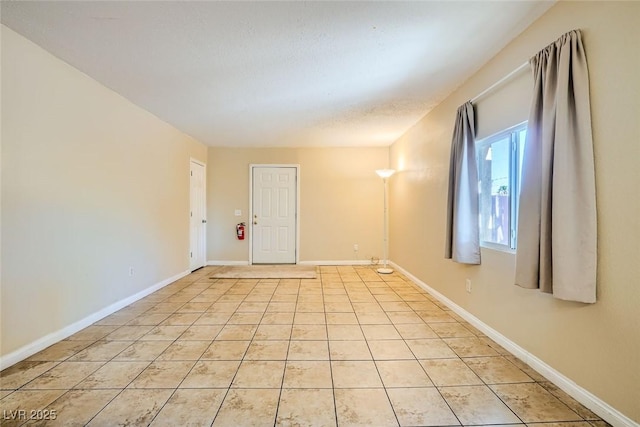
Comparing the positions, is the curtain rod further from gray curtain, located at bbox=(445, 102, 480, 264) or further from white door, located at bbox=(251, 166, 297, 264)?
white door, located at bbox=(251, 166, 297, 264)

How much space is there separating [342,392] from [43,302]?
2448 mm

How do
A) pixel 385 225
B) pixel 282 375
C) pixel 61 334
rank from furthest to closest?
1. pixel 385 225
2. pixel 61 334
3. pixel 282 375

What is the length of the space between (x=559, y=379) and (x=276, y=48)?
10.0 ft

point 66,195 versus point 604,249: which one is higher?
point 66,195

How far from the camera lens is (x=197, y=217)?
543 cm

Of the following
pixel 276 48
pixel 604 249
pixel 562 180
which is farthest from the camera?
pixel 276 48

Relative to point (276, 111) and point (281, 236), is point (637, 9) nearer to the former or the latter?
point (276, 111)

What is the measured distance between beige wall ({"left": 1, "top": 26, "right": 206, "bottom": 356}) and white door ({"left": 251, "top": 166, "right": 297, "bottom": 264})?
2.21m

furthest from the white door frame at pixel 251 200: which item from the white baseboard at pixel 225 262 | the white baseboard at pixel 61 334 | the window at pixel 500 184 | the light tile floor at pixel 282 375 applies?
the window at pixel 500 184

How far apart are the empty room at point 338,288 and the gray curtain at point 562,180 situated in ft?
0.04

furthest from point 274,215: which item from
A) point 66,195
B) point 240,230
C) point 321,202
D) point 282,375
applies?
point 282,375

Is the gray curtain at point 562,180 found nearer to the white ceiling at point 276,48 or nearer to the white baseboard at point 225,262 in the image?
the white ceiling at point 276,48

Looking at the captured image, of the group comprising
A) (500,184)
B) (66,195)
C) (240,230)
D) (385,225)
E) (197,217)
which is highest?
(500,184)

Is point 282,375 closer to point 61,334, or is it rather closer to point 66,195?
point 61,334
